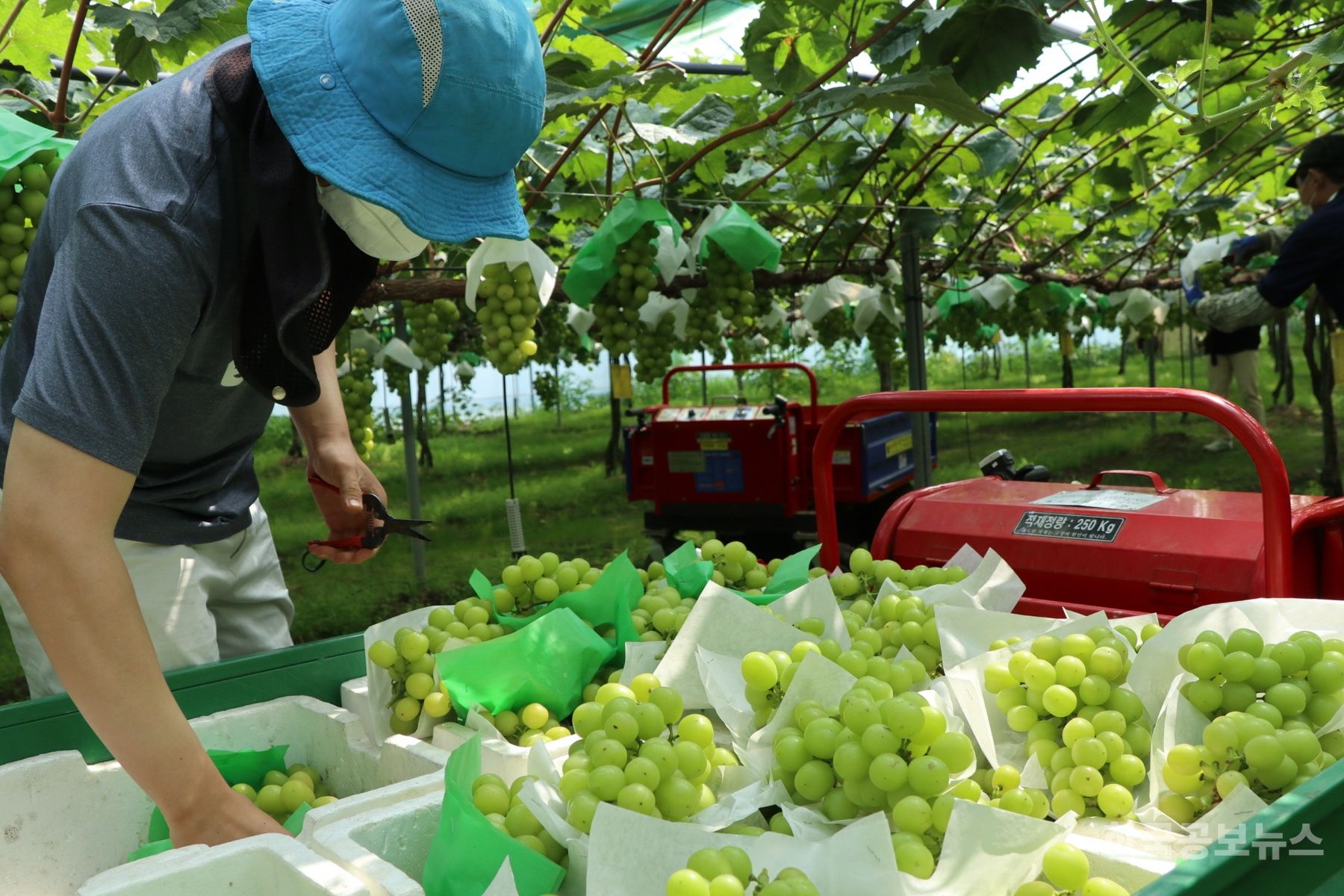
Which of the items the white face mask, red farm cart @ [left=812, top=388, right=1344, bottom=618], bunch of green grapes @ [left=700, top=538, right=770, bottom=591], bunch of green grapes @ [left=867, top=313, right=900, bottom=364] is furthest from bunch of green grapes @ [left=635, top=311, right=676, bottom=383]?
the white face mask

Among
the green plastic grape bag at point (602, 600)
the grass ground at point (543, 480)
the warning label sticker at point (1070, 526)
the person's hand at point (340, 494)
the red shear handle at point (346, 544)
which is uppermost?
the person's hand at point (340, 494)

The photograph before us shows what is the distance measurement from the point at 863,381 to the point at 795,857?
2011cm

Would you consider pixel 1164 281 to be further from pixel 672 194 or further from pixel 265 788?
pixel 265 788

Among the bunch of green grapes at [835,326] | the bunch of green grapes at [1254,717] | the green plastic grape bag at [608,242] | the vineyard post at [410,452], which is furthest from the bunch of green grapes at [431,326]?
the bunch of green grapes at [1254,717]

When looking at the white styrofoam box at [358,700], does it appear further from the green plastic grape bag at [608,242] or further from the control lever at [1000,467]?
the green plastic grape bag at [608,242]

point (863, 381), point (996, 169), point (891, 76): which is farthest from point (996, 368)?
point (891, 76)

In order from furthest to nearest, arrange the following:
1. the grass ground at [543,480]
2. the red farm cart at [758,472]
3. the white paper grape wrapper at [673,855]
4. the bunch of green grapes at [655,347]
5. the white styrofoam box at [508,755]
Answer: the grass ground at [543,480] < the red farm cart at [758,472] < the bunch of green grapes at [655,347] < the white styrofoam box at [508,755] < the white paper grape wrapper at [673,855]

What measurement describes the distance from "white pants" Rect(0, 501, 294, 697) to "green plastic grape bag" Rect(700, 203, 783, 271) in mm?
1704

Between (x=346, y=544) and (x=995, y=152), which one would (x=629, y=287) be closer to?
(x=995, y=152)

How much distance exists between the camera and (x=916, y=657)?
4.34 ft

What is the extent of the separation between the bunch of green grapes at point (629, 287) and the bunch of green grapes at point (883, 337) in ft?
8.89

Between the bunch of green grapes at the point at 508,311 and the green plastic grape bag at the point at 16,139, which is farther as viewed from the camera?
the bunch of green grapes at the point at 508,311

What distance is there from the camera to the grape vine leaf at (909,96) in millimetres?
2236

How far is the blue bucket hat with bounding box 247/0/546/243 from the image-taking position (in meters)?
1.07
